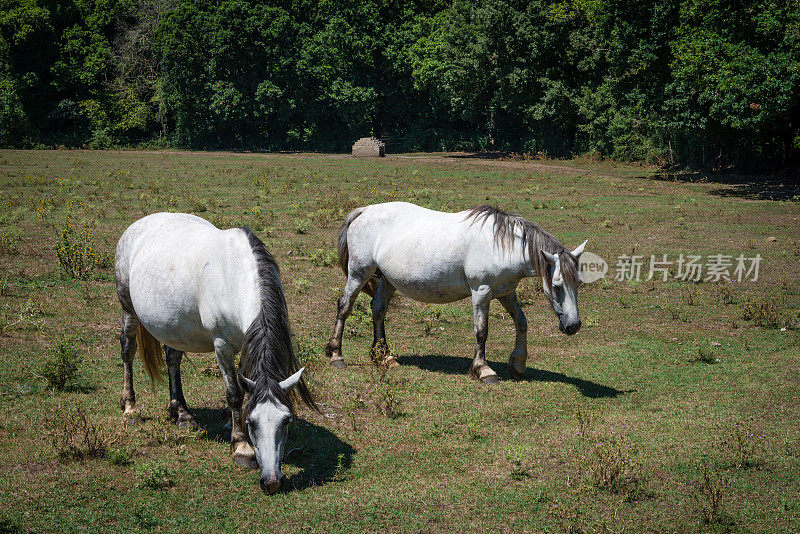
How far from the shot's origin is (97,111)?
69.1 meters

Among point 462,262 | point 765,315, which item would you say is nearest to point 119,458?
point 462,262

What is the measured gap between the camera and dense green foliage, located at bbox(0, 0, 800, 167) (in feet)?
167

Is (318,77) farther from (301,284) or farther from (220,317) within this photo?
(220,317)

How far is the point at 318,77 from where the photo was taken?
215 ft

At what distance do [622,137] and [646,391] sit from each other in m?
41.2

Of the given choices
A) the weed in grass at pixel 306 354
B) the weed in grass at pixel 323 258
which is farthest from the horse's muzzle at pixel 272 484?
the weed in grass at pixel 323 258

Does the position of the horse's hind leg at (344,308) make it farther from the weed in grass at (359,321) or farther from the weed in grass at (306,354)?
the weed in grass at (359,321)

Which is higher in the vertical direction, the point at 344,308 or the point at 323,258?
the point at 344,308

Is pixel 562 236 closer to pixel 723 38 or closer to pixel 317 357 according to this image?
pixel 317 357

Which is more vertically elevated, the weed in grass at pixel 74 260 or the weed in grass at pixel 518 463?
the weed in grass at pixel 74 260

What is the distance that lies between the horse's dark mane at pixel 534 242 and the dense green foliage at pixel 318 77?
34159mm

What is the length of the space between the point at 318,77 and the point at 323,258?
5089 cm

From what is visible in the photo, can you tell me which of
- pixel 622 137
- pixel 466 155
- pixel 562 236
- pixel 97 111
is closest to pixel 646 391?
pixel 562 236

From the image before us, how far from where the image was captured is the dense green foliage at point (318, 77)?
167 feet
